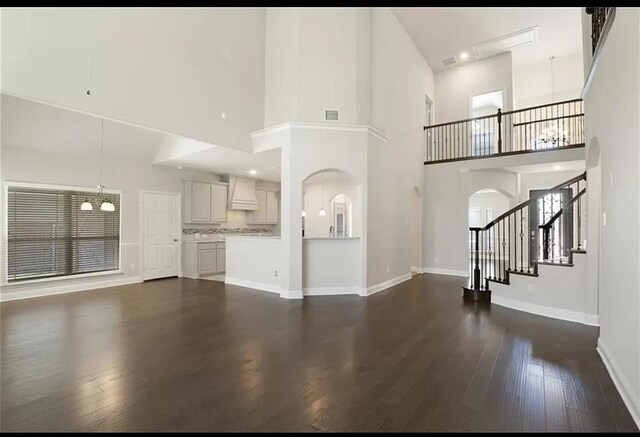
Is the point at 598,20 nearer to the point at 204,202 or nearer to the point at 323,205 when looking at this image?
the point at 323,205

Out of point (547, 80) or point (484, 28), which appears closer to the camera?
point (484, 28)

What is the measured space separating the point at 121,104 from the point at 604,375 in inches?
249

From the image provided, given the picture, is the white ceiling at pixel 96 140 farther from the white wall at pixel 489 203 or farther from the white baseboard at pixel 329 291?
the white wall at pixel 489 203

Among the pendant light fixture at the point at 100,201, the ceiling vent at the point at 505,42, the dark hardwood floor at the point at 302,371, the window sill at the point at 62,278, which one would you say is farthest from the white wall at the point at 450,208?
the window sill at the point at 62,278

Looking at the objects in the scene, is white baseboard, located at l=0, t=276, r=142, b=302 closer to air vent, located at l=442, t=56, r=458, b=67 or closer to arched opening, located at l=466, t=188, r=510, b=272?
air vent, located at l=442, t=56, r=458, b=67

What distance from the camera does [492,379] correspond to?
2.64 m

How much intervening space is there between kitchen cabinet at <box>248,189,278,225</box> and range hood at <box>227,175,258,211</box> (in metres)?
0.25

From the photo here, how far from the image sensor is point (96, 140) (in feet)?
19.2

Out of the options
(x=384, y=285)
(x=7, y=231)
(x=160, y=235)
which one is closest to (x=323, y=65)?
(x=384, y=285)

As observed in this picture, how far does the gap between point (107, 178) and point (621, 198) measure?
8.17m

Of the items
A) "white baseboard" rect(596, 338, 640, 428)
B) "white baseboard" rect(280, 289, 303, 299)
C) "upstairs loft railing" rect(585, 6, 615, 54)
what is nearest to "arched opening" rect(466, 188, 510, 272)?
"upstairs loft railing" rect(585, 6, 615, 54)

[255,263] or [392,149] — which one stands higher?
[392,149]

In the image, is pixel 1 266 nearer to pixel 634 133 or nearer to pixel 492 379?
pixel 492 379


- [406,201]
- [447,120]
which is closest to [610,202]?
[406,201]
